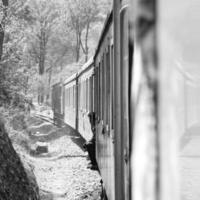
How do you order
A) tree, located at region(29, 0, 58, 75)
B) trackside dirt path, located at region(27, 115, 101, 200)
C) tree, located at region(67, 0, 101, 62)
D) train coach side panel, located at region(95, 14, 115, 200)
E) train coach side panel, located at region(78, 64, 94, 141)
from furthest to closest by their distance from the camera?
tree, located at region(67, 0, 101, 62), tree, located at region(29, 0, 58, 75), train coach side panel, located at region(78, 64, 94, 141), trackside dirt path, located at region(27, 115, 101, 200), train coach side panel, located at region(95, 14, 115, 200)

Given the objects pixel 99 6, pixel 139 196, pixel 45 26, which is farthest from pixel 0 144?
pixel 99 6

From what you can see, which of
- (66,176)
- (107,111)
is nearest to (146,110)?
(107,111)

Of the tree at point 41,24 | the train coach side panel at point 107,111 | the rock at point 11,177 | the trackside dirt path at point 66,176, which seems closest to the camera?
the train coach side panel at point 107,111

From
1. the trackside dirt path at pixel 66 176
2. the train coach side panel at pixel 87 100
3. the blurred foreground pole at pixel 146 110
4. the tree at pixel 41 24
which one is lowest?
A: the trackside dirt path at pixel 66 176

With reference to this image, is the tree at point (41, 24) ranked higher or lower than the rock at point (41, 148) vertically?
higher

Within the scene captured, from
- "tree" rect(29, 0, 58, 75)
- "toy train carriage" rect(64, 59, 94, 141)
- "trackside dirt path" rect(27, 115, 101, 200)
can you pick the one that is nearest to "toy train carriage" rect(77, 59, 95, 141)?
"toy train carriage" rect(64, 59, 94, 141)

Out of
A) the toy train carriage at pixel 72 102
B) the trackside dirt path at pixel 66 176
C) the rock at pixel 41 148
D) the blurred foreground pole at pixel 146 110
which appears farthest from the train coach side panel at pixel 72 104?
the blurred foreground pole at pixel 146 110

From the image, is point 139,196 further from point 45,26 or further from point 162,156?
point 45,26

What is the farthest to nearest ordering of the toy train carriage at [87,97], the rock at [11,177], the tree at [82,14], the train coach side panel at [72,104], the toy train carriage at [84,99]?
the tree at [82,14]
the train coach side panel at [72,104]
the toy train carriage at [84,99]
the toy train carriage at [87,97]
the rock at [11,177]

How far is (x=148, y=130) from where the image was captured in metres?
0.32

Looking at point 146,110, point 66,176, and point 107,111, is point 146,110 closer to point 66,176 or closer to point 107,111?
point 107,111

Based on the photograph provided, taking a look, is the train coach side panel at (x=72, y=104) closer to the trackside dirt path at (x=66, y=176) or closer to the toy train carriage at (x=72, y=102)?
the toy train carriage at (x=72, y=102)

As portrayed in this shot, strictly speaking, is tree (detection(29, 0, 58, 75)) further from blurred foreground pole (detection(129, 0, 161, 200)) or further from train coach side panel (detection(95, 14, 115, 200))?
blurred foreground pole (detection(129, 0, 161, 200))

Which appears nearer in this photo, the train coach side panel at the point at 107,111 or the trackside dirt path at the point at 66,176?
the train coach side panel at the point at 107,111
